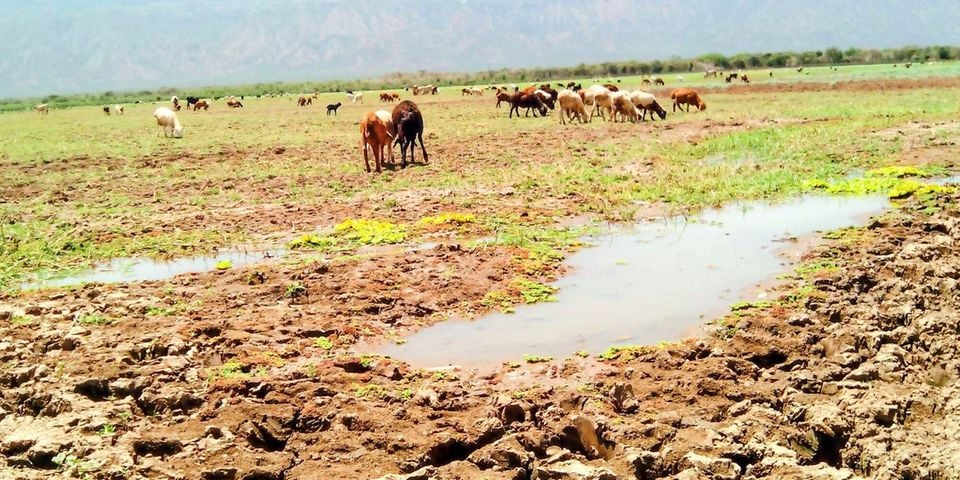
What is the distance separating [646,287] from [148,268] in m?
5.68

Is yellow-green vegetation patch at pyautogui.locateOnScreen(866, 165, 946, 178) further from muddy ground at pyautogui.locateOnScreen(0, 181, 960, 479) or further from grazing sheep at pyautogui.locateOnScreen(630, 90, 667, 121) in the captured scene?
grazing sheep at pyautogui.locateOnScreen(630, 90, 667, 121)

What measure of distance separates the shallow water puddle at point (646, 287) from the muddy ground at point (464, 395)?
397 mm

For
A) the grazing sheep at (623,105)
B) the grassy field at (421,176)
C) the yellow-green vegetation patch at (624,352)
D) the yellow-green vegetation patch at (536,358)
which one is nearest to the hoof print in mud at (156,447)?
the yellow-green vegetation patch at (536,358)

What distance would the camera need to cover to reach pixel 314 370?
5.53 metres

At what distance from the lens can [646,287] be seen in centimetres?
742

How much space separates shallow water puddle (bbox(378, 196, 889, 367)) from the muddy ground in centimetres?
40

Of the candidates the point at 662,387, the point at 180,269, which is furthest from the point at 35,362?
the point at 662,387

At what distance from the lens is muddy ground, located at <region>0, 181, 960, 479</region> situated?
4219mm

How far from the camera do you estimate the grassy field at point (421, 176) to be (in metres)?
10.4

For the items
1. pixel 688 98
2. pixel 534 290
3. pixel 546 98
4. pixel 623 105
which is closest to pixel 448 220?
pixel 534 290

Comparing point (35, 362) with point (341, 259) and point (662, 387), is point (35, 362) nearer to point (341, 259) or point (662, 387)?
point (341, 259)

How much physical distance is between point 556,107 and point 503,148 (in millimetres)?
17801

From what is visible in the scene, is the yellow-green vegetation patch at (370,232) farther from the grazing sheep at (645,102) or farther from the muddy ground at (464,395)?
the grazing sheep at (645,102)

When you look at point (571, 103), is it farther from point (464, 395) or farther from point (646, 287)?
point (464, 395)
